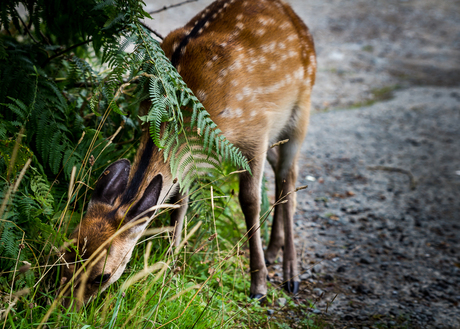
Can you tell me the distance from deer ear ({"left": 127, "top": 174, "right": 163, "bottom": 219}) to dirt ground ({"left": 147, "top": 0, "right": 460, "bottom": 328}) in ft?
3.90

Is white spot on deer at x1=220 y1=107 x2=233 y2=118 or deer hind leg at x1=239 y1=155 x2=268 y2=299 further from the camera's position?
deer hind leg at x1=239 y1=155 x2=268 y2=299

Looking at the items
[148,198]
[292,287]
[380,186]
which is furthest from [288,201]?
[380,186]

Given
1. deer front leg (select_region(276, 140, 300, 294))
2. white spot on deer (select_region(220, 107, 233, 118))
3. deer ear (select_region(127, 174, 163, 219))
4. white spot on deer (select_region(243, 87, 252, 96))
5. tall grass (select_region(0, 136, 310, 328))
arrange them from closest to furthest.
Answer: tall grass (select_region(0, 136, 310, 328)), deer ear (select_region(127, 174, 163, 219)), white spot on deer (select_region(220, 107, 233, 118)), white spot on deer (select_region(243, 87, 252, 96)), deer front leg (select_region(276, 140, 300, 294))

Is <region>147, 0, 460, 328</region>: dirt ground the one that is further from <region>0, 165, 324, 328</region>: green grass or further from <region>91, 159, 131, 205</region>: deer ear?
<region>91, 159, 131, 205</region>: deer ear

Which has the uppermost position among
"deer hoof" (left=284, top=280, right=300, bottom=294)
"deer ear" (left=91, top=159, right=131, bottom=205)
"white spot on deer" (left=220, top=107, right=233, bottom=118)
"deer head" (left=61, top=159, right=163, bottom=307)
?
"white spot on deer" (left=220, top=107, right=233, bottom=118)

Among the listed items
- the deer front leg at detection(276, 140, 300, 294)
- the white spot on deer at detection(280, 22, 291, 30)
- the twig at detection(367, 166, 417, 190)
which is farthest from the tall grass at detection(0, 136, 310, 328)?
the twig at detection(367, 166, 417, 190)

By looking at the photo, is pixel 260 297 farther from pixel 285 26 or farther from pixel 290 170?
pixel 285 26

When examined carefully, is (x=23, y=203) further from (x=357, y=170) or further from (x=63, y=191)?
(x=357, y=170)

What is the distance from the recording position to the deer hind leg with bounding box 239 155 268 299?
3.24m

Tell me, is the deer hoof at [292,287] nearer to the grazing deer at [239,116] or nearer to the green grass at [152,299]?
the grazing deer at [239,116]

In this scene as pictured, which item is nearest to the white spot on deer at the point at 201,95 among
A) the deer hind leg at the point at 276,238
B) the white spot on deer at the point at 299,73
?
the white spot on deer at the point at 299,73

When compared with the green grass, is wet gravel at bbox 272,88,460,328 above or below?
below

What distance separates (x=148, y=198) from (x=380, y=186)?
3.91 m

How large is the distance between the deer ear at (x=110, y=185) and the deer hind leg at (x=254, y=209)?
103 cm
